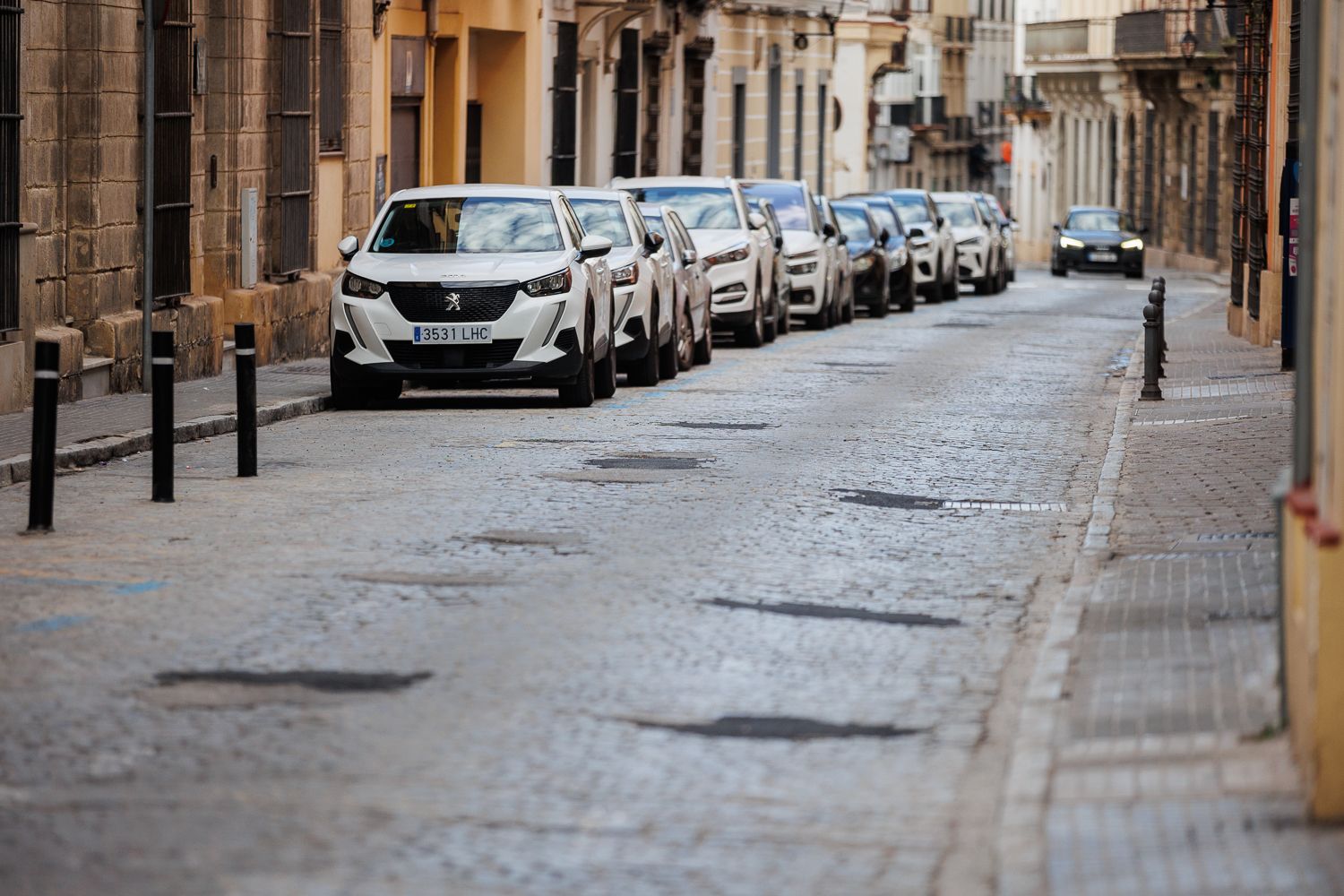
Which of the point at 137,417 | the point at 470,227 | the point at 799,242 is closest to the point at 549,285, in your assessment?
the point at 470,227

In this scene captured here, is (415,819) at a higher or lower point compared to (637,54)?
lower

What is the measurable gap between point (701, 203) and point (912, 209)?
16254 mm

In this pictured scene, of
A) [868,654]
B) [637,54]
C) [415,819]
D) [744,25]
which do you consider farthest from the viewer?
[744,25]

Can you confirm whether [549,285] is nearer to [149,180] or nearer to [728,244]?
[149,180]

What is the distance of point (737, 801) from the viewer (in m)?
6.73

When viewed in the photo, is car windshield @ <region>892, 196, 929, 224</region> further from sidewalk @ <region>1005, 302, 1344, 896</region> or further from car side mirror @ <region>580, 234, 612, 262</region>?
sidewalk @ <region>1005, 302, 1344, 896</region>

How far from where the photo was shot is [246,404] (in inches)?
559

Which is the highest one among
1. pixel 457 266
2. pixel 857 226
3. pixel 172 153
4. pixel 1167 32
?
pixel 1167 32

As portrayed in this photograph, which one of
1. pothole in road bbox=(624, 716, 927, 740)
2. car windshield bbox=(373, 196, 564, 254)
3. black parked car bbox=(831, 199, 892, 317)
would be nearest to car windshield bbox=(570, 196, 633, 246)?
car windshield bbox=(373, 196, 564, 254)

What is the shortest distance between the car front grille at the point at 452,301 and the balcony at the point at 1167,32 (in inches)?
1682

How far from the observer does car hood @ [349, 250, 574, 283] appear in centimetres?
1914

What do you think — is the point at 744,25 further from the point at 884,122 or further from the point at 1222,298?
the point at 884,122

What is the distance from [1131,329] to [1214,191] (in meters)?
29.5

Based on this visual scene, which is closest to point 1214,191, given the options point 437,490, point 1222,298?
point 1222,298
